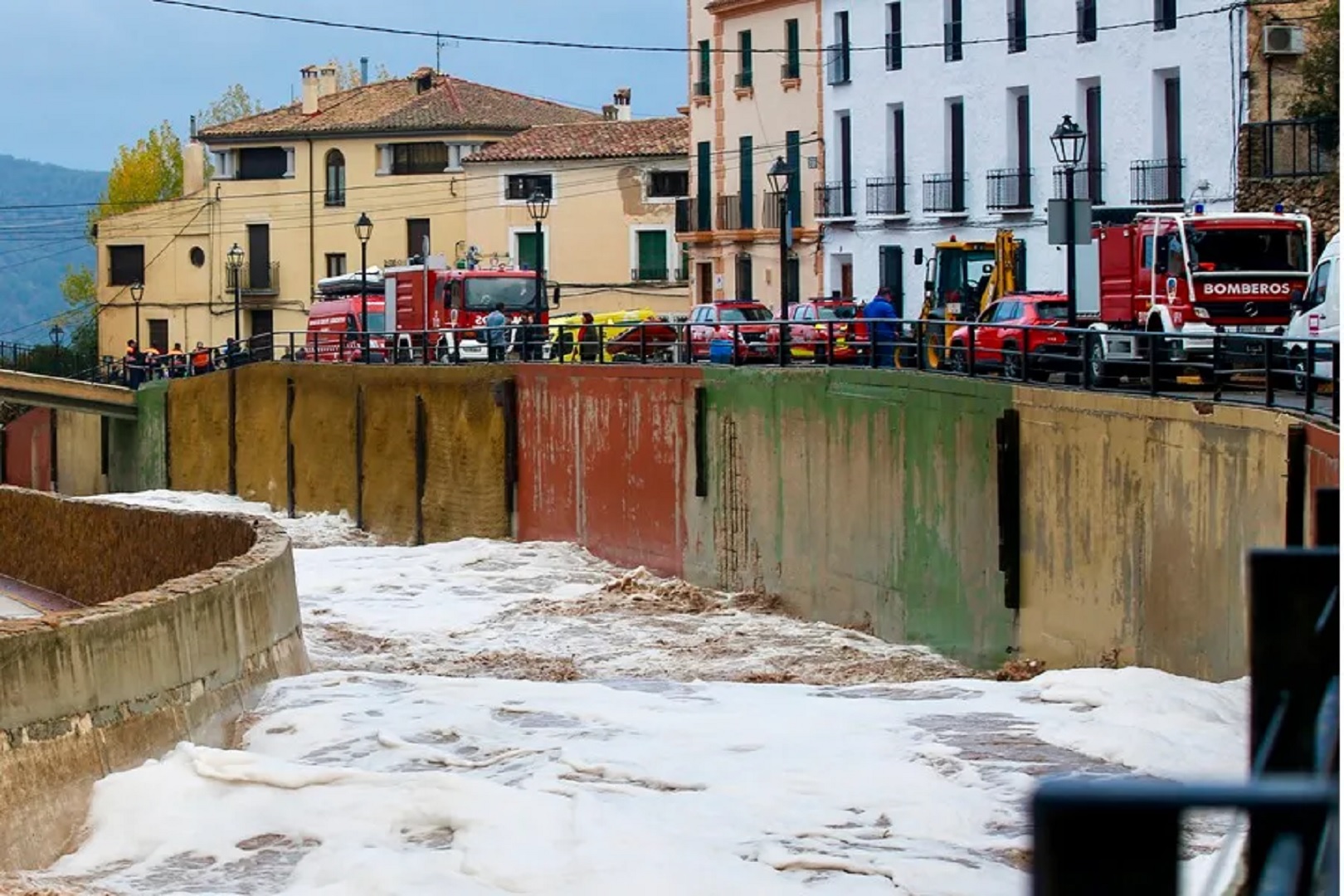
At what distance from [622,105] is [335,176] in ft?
34.6

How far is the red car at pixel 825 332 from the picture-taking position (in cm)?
3020

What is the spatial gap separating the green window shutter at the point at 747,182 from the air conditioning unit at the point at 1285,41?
72.1 ft

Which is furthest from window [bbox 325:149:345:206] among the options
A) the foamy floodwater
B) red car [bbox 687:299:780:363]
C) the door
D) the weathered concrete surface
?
the weathered concrete surface

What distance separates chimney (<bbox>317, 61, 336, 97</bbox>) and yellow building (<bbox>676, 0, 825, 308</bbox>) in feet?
81.6

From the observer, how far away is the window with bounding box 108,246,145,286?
8475cm

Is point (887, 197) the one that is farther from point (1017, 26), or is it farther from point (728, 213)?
point (728, 213)

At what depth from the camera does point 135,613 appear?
14.4 m

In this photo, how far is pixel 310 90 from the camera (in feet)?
275

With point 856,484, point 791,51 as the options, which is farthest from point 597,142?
point 856,484

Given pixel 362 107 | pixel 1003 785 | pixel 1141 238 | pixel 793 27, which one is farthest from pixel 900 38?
pixel 1003 785

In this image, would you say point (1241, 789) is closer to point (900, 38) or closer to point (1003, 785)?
point (1003, 785)

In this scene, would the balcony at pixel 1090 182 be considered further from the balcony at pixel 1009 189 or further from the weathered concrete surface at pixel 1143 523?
the weathered concrete surface at pixel 1143 523

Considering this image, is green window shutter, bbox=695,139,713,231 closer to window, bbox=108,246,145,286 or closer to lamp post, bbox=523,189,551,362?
lamp post, bbox=523,189,551,362

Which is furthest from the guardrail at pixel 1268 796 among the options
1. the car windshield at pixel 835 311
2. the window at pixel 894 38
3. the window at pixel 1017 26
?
the window at pixel 894 38
